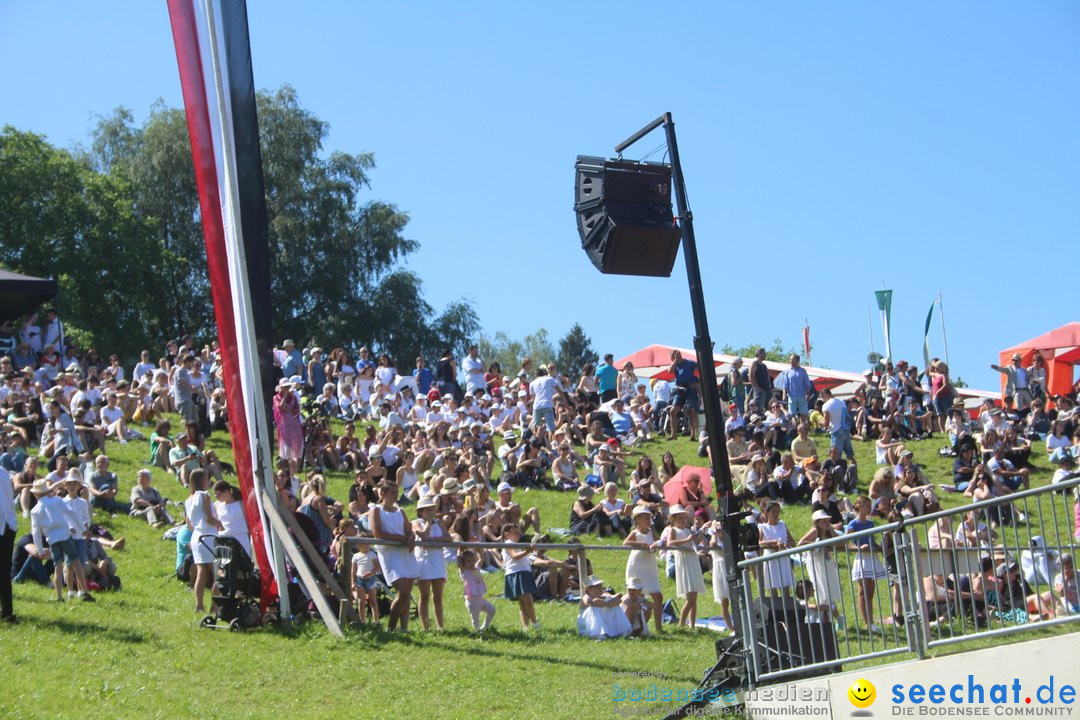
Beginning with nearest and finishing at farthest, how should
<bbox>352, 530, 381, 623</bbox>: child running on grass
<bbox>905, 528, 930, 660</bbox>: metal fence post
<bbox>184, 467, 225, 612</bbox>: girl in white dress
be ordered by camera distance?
<bbox>905, 528, 930, 660</bbox>: metal fence post < <bbox>184, 467, 225, 612</bbox>: girl in white dress < <bbox>352, 530, 381, 623</bbox>: child running on grass

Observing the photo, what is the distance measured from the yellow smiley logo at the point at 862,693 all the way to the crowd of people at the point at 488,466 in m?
1.11

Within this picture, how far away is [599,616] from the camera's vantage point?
13.8m

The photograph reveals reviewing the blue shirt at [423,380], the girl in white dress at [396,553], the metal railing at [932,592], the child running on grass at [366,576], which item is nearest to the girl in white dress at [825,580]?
the metal railing at [932,592]

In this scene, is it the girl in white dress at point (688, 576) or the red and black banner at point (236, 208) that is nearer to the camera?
the red and black banner at point (236, 208)

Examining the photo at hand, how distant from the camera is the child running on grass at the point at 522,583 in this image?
552 inches

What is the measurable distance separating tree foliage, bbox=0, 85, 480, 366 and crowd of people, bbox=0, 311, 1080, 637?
18.6m

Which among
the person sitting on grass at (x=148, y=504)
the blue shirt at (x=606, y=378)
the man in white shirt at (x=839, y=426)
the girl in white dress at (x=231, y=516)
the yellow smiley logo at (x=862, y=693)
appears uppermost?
the blue shirt at (x=606, y=378)

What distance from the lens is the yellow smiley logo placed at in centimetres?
904

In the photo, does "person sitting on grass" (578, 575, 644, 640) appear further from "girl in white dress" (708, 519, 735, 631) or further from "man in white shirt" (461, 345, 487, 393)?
"man in white shirt" (461, 345, 487, 393)

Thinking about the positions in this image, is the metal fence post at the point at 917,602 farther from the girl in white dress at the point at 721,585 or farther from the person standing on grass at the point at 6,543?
the person standing on grass at the point at 6,543

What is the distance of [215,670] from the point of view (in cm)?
1060

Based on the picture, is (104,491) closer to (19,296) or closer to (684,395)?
(684,395)

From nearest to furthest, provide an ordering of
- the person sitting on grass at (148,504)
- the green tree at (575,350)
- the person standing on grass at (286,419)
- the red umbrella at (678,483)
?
1. the person sitting on grass at (148,504)
2. the red umbrella at (678,483)
3. the person standing on grass at (286,419)
4. the green tree at (575,350)

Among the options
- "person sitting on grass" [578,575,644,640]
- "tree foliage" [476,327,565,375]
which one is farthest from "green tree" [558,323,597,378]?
"person sitting on grass" [578,575,644,640]
